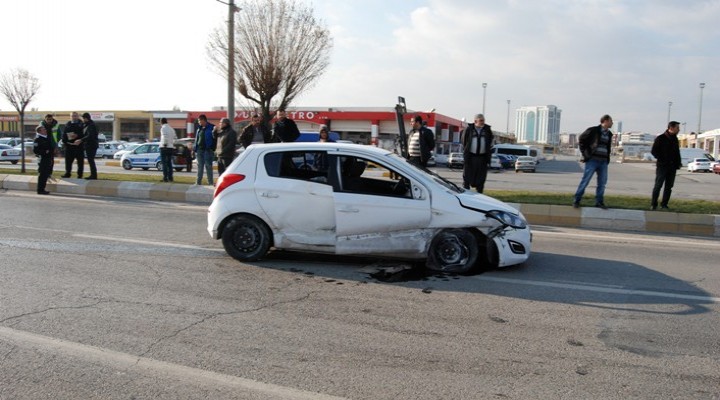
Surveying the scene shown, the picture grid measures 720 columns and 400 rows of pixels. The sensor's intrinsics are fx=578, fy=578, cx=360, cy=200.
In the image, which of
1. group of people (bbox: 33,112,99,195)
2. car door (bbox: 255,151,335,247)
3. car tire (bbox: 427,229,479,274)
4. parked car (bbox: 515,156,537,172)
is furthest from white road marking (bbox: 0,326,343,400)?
parked car (bbox: 515,156,537,172)

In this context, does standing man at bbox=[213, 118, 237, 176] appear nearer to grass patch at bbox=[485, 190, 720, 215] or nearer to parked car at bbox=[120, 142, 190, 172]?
grass patch at bbox=[485, 190, 720, 215]

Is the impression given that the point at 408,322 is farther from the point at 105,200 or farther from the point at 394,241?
the point at 105,200

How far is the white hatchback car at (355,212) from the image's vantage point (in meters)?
6.66

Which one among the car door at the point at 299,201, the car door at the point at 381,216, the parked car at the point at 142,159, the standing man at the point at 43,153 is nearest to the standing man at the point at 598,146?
the car door at the point at 381,216

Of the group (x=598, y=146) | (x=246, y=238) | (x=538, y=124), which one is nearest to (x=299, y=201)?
(x=246, y=238)

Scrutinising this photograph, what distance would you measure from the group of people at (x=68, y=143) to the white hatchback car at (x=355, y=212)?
8.76m

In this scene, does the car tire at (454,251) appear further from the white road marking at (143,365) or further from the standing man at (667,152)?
the standing man at (667,152)

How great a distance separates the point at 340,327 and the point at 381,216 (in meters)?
2.16

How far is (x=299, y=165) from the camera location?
7129 millimetres

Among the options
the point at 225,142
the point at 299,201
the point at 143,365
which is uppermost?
the point at 225,142

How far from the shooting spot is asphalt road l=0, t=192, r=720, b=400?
3.74 metres

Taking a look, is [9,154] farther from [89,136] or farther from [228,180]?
[228,180]

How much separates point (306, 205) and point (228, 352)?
2.92 metres

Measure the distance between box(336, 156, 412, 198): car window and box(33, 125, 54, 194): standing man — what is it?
9.92 meters
